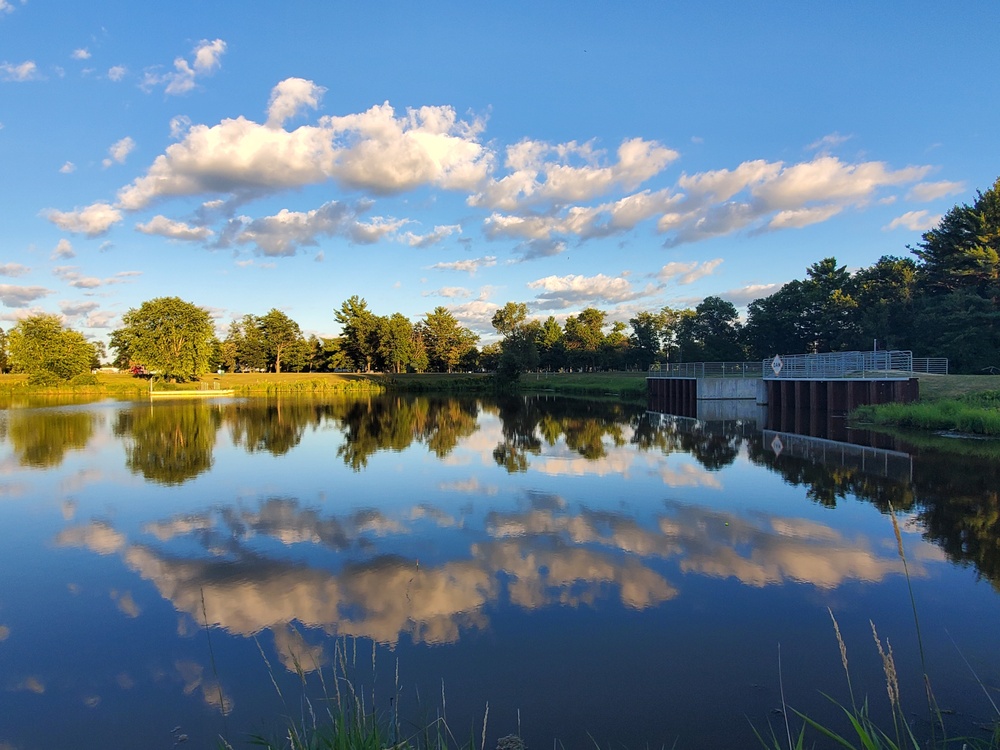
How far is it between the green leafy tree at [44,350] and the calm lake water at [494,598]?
214 ft

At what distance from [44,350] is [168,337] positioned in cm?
1303

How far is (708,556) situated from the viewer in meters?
9.29

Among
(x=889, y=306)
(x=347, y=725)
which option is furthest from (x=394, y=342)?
(x=347, y=725)

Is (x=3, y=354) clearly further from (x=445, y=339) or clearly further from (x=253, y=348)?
(x=445, y=339)

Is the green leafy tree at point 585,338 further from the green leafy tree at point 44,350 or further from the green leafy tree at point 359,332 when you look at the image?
the green leafy tree at point 44,350

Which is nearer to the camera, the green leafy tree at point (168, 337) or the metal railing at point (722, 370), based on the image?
the metal railing at point (722, 370)

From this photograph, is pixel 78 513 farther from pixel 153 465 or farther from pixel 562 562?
pixel 562 562

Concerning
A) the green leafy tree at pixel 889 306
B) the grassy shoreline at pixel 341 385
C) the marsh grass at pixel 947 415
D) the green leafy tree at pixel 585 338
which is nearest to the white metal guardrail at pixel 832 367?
the marsh grass at pixel 947 415

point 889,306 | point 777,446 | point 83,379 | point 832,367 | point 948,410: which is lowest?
point 777,446

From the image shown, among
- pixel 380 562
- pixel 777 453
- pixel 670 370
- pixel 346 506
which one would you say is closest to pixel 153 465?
pixel 346 506

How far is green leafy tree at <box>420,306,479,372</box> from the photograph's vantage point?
103875mm

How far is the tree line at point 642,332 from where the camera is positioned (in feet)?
143

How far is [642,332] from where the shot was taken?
9738 centimetres

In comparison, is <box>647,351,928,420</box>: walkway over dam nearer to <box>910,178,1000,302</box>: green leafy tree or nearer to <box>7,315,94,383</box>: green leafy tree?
<box>910,178,1000,302</box>: green leafy tree
